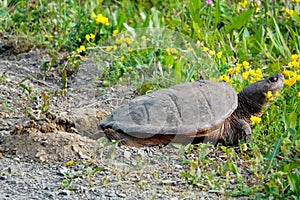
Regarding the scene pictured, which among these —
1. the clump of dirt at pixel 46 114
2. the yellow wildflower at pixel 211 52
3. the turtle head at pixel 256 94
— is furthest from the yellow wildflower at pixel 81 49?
the turtle head at pixel 256 94

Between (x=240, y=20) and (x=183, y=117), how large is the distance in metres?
1.95

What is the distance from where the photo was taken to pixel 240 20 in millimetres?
5652

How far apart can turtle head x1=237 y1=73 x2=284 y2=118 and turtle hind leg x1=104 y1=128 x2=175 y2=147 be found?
2.05 feet

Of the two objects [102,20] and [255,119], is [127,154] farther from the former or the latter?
[102,20]

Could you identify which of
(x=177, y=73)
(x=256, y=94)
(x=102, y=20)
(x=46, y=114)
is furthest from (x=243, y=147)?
(x=102, y=20)

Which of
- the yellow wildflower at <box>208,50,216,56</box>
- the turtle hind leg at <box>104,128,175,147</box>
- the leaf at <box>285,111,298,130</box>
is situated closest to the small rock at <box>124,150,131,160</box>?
the turtle hind leg at <box>104,128,175,147</box>

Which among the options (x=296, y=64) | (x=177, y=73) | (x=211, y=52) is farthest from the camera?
(x=211, y=52)

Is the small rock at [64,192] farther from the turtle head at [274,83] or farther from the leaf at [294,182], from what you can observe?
the turtle head at [274,83]

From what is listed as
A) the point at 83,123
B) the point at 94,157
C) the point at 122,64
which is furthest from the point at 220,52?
the point at 94,157

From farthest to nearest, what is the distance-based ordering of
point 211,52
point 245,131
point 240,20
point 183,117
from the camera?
point 240,20
point 211,52
point 245,131
point 183,117

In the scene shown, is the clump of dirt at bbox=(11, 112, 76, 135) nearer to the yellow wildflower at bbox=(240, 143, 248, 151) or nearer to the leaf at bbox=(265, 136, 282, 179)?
the yellow wildflower at bbox=(240, 143, 248, 151)

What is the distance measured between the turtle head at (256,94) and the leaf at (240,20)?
1406 millimetres

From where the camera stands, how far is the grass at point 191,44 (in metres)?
3.96

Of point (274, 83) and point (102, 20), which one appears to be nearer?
point (274, 83)
